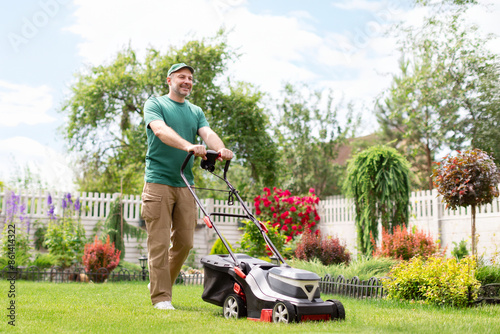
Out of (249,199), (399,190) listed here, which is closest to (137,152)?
(249,199)

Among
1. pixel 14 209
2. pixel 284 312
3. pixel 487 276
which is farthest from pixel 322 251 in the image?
pixel 14 209

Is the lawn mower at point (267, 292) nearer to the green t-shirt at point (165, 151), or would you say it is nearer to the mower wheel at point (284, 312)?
the mower wheel at point (284, 312)

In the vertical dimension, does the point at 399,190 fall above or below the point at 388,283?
above

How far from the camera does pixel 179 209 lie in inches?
168

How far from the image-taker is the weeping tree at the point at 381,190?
8867mm

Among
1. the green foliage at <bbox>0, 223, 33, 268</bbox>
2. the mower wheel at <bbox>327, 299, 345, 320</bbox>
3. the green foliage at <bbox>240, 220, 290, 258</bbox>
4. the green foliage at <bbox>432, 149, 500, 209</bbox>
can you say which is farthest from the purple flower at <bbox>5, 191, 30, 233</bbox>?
the mower wheel at <bbox>327, 299, 345, 320</bbox>

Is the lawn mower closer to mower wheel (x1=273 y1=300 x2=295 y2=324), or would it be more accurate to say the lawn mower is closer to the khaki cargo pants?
mower wheel (x1=273 y1=300 x2=295 y2=324)

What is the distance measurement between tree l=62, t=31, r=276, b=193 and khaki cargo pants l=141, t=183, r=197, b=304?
10.4 m

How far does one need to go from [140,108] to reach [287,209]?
6.92 metres

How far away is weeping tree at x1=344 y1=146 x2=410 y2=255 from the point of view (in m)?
8.87

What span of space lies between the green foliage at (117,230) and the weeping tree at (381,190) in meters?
4.89

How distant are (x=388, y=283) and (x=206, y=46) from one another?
38.6ft

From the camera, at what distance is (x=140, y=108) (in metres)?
16.5

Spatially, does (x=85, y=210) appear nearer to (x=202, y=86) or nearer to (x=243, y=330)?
(x=202, y=86)
